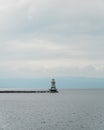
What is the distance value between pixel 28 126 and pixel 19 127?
1712mm

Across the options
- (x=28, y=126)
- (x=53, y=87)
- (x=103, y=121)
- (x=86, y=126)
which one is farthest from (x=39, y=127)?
(x=53, y=87)

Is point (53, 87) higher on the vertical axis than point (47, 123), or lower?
higher

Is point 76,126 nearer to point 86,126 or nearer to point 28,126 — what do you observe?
point 86,126

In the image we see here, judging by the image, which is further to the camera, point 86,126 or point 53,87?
point 53,87

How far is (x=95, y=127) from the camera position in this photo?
59250mm

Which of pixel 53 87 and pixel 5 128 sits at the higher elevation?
pixel 53 87

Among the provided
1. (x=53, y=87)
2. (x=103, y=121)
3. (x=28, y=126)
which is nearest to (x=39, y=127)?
(x=28, y=126)

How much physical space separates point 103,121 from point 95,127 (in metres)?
7.86

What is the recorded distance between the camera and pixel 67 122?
65875 millimetres

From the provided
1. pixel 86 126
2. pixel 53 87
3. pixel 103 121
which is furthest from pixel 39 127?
pixel 53 87

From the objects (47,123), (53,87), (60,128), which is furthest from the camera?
(53,87)

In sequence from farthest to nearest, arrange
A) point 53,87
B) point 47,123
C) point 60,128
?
point 53,87 → point 47,123 → point 60,128

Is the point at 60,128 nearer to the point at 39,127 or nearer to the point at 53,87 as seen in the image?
the point at 39,127

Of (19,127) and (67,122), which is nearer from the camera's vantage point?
(19,127)
